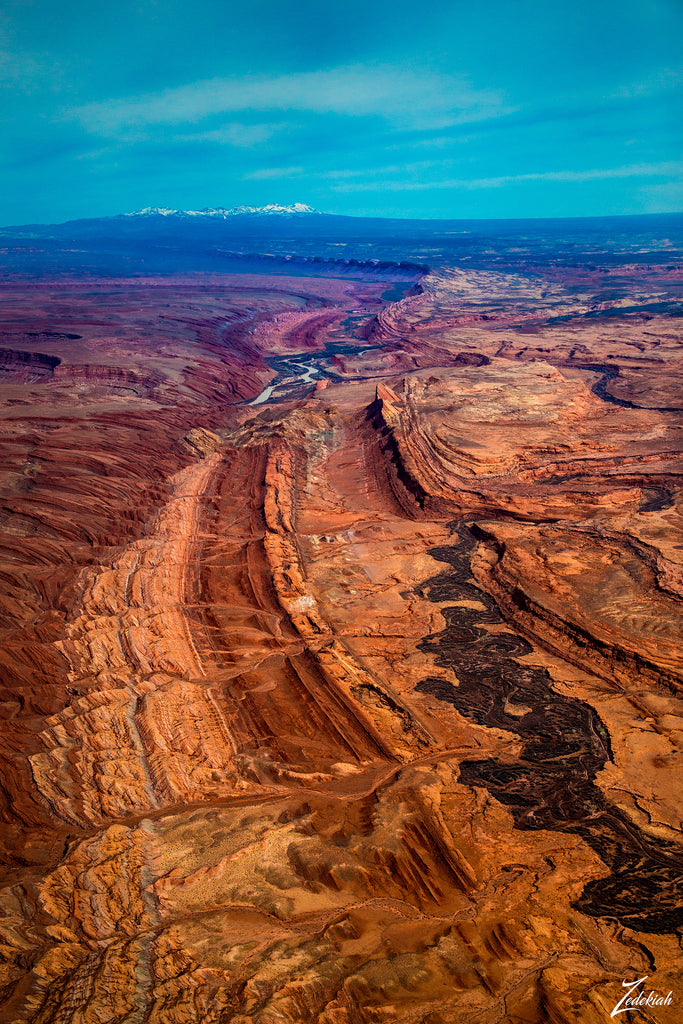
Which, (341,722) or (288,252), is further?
(288,252)

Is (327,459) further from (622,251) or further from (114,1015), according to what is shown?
(622,251)

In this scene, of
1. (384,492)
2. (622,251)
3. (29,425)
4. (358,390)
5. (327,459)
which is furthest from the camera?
(622,251)

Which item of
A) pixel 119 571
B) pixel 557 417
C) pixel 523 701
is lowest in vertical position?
pixel 523 701

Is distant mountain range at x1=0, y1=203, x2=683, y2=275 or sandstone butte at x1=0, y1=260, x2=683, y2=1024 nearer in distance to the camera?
sandstone butte at x1=0, y1=260, x2=683, y2=1024

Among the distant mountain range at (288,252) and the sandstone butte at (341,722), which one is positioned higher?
the distant mountain range at (288,252)

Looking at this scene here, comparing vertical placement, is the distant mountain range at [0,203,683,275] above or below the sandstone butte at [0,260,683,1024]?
above

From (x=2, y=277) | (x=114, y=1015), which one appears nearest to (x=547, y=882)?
(x=114, y=1015)

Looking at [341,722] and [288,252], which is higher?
[288,252]

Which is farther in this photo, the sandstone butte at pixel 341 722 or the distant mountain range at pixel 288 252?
the distant mountain range at pixel 288 252
